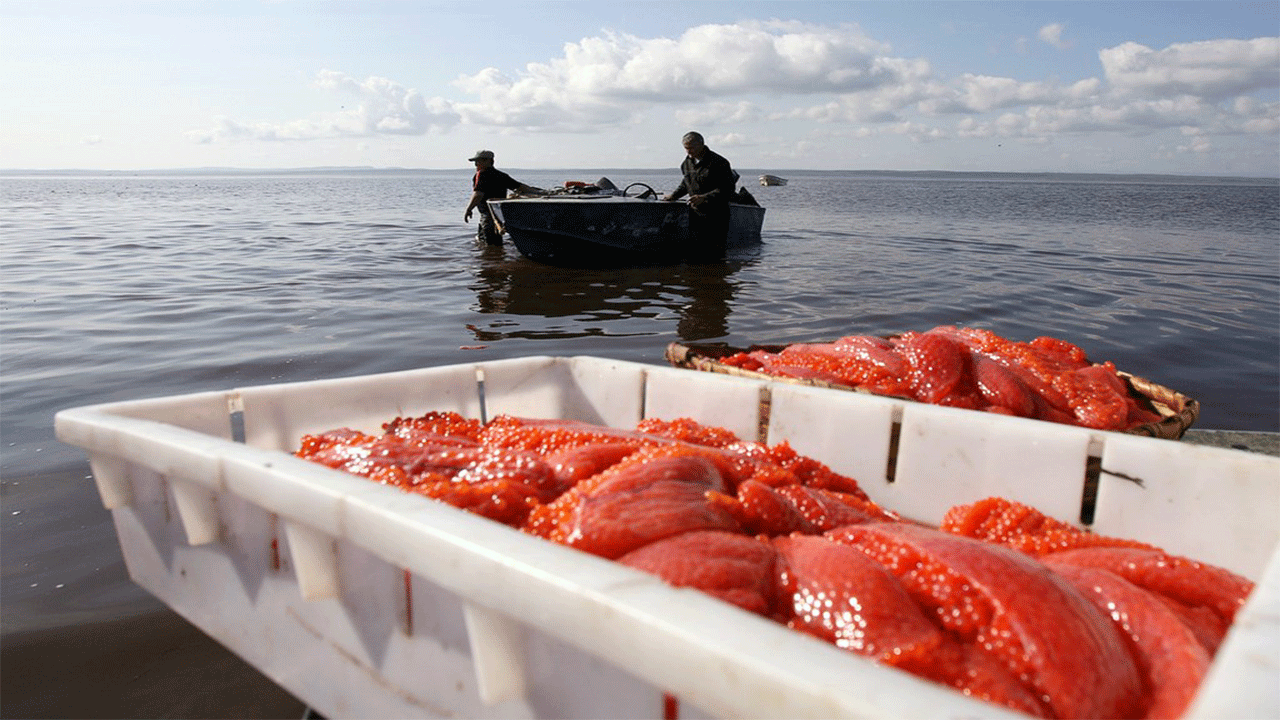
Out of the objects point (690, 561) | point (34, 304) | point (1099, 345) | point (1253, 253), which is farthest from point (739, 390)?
point (1253, 253)

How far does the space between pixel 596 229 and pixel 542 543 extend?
13.2 meters

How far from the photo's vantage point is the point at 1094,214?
3753cm

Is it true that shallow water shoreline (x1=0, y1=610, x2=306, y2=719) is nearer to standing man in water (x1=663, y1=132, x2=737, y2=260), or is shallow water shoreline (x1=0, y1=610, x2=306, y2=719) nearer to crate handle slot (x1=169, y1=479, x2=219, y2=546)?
crate handle slot (x1=169, y1=479, x2=219, y2=546)

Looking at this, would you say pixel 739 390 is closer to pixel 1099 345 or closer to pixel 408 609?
pixel 408 609

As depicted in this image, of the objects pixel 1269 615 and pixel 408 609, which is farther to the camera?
pixel 408 609

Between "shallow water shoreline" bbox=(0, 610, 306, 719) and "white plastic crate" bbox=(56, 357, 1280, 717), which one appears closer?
"white plastic crate" bbox=(56, 357, 1280, 717)

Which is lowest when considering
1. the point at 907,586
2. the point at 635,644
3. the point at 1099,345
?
the point at 1099,345

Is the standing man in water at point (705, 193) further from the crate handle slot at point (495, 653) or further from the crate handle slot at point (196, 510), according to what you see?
the crate handle slot at point (495, 653)

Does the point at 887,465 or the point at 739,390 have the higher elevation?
the point at 739,390

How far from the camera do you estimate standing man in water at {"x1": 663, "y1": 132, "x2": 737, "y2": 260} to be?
14.2 m

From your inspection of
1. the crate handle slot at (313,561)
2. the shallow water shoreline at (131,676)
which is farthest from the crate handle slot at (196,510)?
the shallow water shoreline at (131,676)

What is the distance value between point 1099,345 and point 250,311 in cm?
1096

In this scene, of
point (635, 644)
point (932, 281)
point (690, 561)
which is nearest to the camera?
point (635, 644)

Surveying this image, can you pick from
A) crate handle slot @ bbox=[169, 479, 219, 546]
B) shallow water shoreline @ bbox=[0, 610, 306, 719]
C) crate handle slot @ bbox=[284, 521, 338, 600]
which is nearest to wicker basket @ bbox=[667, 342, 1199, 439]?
crate handle slot @ bbox=[284, 521, 338, 600]
